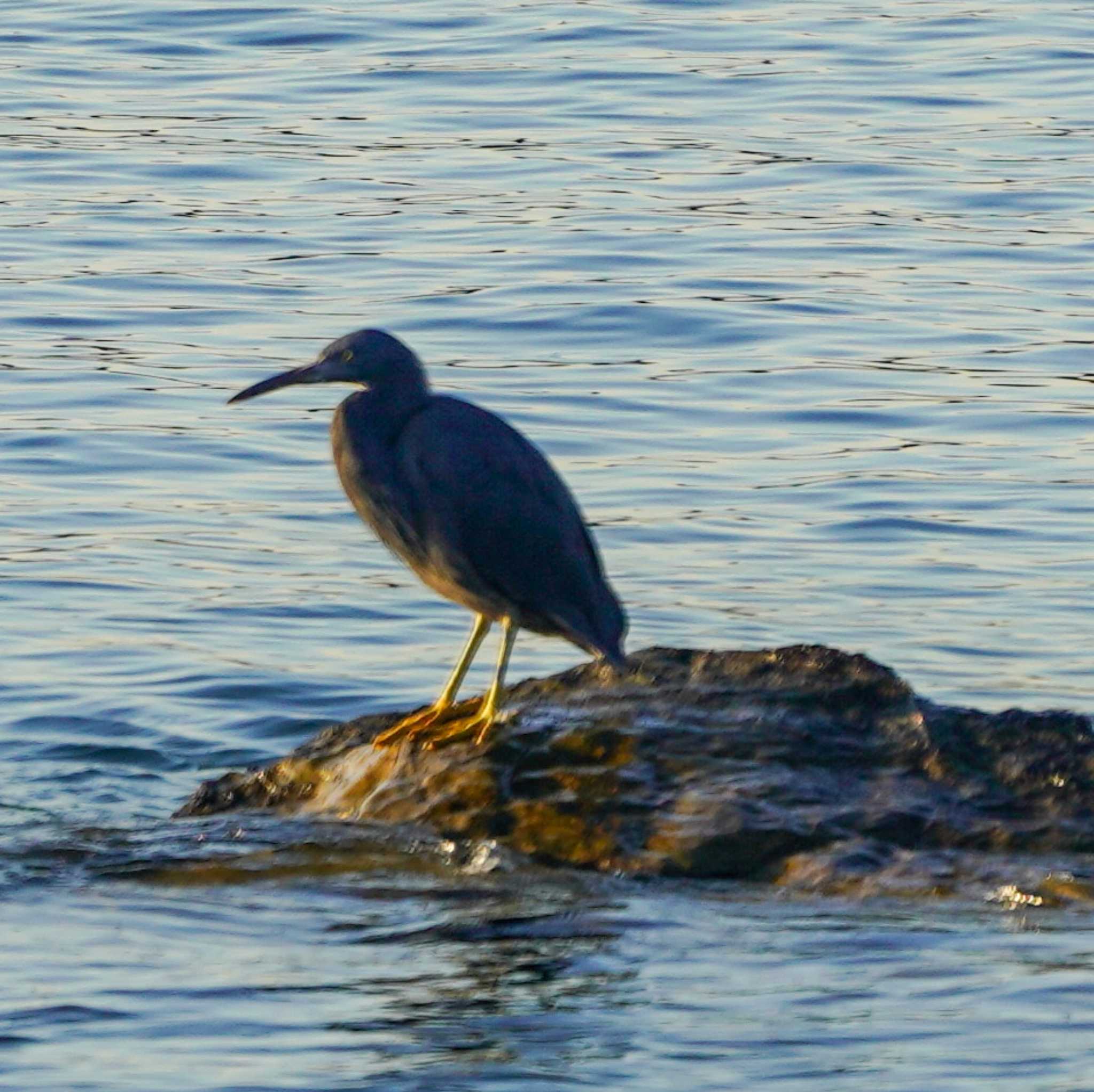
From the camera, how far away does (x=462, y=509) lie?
6.94m

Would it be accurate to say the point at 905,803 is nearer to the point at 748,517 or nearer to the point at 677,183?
the point at 748,517

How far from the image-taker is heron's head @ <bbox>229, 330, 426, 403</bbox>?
23.3 feet

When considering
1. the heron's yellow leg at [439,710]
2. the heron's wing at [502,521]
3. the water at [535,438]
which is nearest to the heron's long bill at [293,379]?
the heron's wing at [502,521]

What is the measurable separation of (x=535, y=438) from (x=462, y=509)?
4.49m

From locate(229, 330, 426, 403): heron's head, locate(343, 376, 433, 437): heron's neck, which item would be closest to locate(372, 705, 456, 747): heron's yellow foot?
A: locate(343, 376, 433, 437): heron's neck

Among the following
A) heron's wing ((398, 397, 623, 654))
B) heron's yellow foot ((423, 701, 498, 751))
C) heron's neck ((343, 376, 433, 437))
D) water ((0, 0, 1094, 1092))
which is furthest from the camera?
heron's neck ((343, 376, 433, 437))

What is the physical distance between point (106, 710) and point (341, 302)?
16.7 feet

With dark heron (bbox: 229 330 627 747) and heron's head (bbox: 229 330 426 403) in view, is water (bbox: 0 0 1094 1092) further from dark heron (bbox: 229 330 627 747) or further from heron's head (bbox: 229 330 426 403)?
heron's head (bbox: 229 330 426 403)

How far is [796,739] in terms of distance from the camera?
21.6 ft

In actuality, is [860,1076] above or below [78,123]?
below

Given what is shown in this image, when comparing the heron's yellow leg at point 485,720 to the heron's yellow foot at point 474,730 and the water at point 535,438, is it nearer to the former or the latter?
the heron's yellow foot at point 474,730

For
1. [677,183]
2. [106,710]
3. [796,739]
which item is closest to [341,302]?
[677,183]

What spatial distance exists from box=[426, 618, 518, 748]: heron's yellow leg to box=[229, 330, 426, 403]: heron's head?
2.53 ft

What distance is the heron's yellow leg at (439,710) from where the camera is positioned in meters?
7.01
